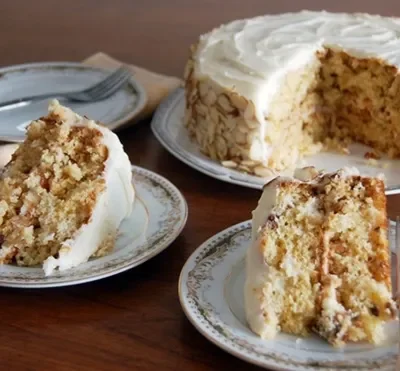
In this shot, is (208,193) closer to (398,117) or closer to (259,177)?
(259,177)

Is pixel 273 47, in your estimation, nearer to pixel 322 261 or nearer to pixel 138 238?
pixel 138 238

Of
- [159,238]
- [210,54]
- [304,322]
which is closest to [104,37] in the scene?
[210,54]

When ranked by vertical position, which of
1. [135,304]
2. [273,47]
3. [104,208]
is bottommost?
[135,304]

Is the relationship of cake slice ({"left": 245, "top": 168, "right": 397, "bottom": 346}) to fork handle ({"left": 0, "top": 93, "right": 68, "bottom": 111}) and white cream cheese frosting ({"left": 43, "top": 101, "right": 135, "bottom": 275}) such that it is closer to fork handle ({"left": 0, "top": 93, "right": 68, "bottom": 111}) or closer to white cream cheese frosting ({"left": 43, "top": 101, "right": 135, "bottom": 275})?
white cream cheese frosting ({"left": 43, "top": 101, "right": 135, "bottom": 275})

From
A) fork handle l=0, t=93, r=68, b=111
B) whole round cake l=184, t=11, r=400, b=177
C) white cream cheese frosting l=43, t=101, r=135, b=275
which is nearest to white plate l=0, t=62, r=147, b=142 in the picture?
fork handle l=0, t=93, r=68, b=111

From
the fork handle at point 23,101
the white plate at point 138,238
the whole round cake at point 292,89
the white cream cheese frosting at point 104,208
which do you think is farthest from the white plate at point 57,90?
the white cream cheese frosting at point 104,208

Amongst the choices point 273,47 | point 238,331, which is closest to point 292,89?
point 273,47
